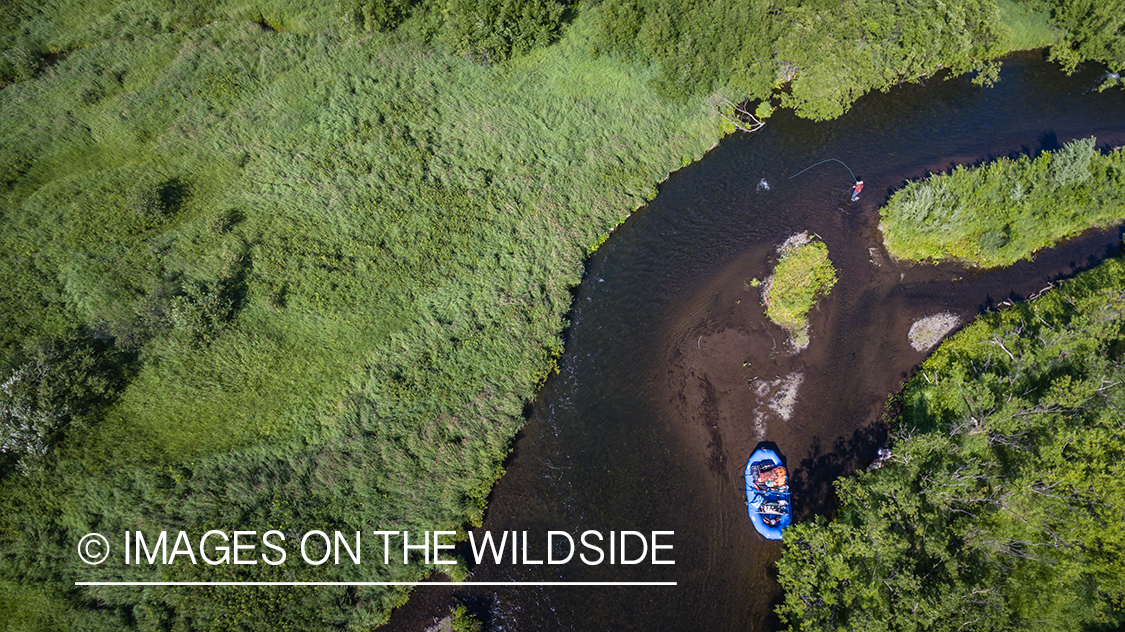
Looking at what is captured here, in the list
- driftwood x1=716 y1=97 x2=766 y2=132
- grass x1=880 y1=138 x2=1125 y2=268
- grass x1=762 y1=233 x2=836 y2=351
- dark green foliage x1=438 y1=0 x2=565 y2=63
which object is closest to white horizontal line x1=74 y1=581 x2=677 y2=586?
grass x1=762 y1=233 x2=836 y2=351

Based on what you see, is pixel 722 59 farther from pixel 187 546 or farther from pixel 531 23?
pixel 187 546

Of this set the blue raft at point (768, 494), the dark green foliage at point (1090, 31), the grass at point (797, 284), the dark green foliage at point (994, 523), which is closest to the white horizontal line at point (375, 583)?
the blue raft at point (768, 494)

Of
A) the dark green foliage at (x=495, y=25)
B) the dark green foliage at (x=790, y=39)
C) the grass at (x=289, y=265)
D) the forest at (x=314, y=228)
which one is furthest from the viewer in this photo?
the dark green foliage at (x=790, y=39)

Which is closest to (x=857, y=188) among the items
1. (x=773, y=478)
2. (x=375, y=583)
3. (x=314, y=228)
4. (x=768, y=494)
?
(x=773, y=478)

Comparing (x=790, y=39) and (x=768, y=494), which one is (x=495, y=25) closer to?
(x=790, y=39)

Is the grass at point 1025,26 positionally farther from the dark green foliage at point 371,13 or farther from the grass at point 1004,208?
the dark green foliage at point 371,13
